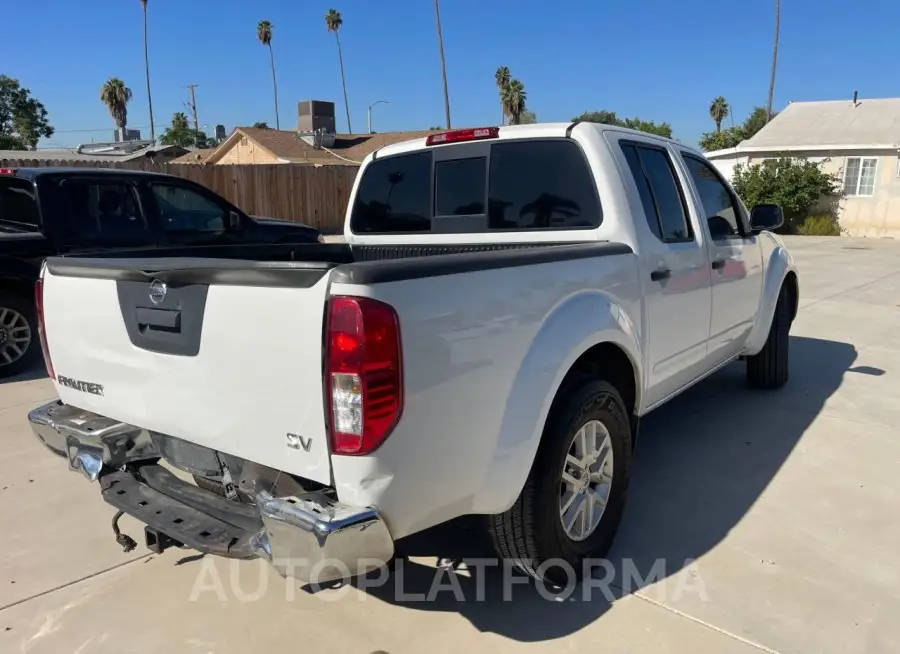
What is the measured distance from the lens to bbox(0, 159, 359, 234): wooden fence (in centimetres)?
2000

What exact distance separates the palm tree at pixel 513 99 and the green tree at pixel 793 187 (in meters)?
35.1

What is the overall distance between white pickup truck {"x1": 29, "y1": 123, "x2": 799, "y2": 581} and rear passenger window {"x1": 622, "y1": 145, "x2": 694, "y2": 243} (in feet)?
0.07

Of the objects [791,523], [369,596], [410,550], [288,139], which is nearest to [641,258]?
[791,523]

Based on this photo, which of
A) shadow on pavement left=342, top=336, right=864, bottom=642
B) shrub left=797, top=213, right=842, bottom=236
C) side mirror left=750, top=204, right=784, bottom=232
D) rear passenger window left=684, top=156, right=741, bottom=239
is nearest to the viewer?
shadow on pavement left=342, top=336, right=864, bottom=642

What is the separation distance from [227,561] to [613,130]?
2.90m

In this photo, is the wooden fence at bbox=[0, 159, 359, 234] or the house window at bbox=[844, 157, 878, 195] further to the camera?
the house window at bbox=[844, 157, 878, 195]

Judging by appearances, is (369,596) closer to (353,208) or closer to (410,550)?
(410,550)

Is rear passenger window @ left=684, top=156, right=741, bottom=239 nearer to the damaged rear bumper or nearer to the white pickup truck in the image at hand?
the white pickup truck

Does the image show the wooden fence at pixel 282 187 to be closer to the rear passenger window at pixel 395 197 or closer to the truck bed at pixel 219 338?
the rear passenger window at pixel 395 197

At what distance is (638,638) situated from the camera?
2.71 m

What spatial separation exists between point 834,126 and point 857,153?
2452 mm

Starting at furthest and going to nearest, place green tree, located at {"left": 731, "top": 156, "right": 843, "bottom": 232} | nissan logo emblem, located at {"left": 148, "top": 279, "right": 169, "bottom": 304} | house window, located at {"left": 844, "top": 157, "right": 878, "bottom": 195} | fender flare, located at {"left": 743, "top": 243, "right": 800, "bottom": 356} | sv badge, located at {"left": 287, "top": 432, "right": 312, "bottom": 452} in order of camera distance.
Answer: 1. green tree, located at {"left": 731, "top": 156, "right": 843, "bottom": 232}
2. house window, located at {"left": 844, "top": 157, "right": 878, "bottom": 195}
3. fender flare, located at {"left": 743, "top": 243, "right": 800, "bottom": 356}
4. nissan logo emblem, located at {"left": 148, "top": 279, "right": 169, "bottom": 304}
5. sv badge, located at {"left": 287, "top": 432, "right": 312, "bottom": 452}

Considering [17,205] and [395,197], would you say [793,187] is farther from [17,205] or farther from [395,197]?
[17,205]

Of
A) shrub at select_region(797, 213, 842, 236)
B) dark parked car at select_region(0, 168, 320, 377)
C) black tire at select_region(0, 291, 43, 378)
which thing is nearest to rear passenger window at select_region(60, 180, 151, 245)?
dark parked car at select_region(0, 168, 320, 377)
